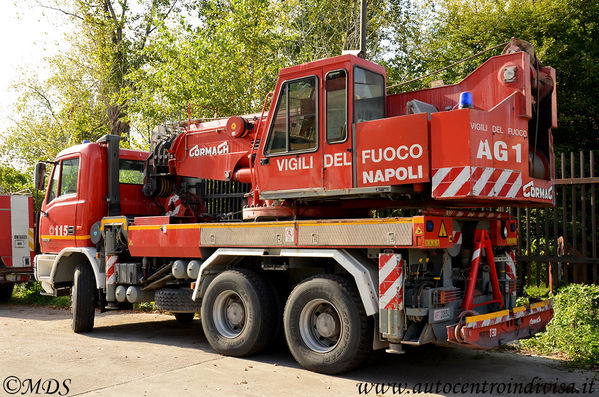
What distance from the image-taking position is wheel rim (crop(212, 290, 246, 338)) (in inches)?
294

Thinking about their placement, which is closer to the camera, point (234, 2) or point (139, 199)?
point (139, 199)

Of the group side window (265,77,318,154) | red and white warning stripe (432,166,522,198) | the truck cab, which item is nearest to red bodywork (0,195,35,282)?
the truck cab

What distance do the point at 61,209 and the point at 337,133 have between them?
19.1ft

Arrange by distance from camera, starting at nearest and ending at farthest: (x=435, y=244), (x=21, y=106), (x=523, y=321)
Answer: (x=435, y=244) < (x=523, y=321) < (x=21, y=106)

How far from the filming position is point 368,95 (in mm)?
6844

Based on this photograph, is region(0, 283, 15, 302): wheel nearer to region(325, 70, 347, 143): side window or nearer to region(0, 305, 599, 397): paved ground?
region(0, 305, 599, 397): paved ground

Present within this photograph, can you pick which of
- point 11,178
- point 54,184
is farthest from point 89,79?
point 54,184

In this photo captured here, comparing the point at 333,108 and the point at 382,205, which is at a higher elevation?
the point at 333,108

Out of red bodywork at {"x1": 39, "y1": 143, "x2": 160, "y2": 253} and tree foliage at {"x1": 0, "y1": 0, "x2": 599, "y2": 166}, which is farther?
tree foliage at {"x1": 0, "y1": 0, "x2": 599, "y2": 166}

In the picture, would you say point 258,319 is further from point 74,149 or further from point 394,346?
point 74,149

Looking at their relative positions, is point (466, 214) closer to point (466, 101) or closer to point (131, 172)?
point (466, 101)

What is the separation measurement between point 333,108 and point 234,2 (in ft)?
26.0

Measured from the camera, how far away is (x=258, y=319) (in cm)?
709

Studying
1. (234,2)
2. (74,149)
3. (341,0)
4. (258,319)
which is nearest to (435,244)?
(258,319)
